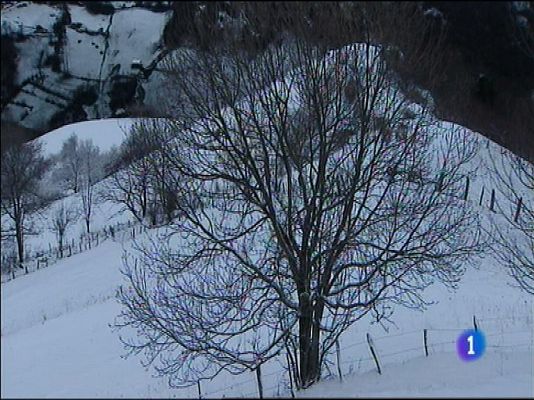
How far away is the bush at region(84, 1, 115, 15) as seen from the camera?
12.7 ft

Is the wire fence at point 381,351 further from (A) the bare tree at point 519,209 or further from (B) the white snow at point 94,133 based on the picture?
(B) the white snow at point 94,133

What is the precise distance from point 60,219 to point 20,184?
1.89ft

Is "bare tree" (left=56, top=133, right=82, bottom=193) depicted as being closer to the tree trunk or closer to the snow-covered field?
the snow-covered field

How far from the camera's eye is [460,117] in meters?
6.08

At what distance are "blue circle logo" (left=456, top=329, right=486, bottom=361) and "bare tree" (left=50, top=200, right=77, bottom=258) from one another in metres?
4.40

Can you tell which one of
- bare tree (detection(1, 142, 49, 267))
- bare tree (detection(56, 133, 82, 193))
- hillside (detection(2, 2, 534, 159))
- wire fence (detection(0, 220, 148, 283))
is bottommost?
wire fence (detection(0, 220, 148, 283))

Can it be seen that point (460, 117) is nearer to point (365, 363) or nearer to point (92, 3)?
point (365, 363)

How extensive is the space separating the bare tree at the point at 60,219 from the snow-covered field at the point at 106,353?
0.07m

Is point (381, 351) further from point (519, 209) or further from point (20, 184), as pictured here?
point (20, 184)

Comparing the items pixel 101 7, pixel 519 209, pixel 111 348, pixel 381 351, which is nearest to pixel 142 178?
pixel 101 7

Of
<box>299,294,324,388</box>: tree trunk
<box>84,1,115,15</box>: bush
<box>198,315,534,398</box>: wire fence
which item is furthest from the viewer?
<box>299,294,324,388</box>: tree trunk

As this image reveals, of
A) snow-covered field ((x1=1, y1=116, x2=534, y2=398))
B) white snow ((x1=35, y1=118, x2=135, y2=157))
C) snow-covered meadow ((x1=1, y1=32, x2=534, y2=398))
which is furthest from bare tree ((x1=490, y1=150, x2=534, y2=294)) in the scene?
white snow ((x1=35, y1=118, x2=135, y2=157))

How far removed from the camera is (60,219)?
307 cm

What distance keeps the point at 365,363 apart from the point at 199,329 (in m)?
2.02
